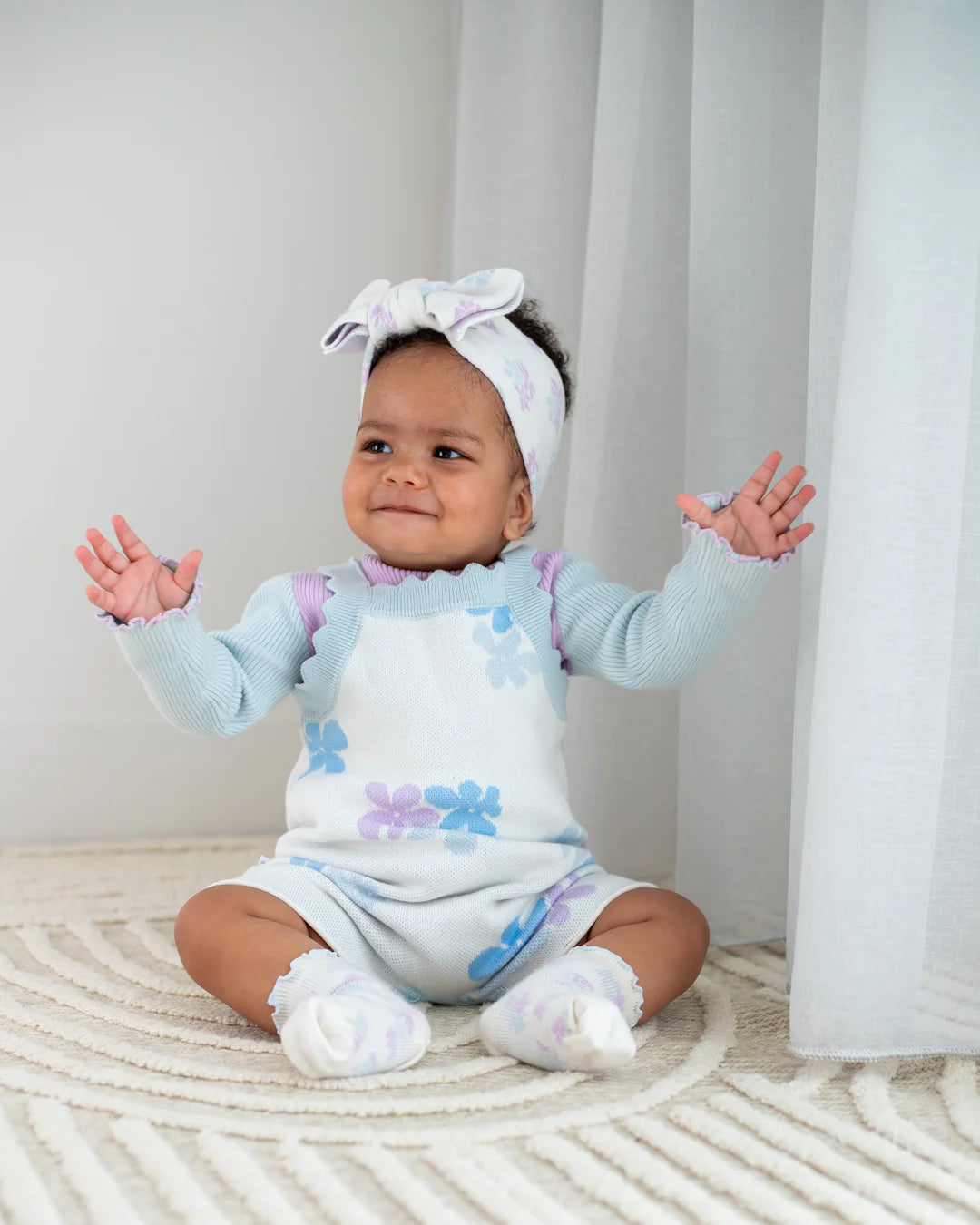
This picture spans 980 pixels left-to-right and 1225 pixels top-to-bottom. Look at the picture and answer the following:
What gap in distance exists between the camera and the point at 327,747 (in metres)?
1.05

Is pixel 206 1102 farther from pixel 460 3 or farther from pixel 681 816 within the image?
pixel 460 3

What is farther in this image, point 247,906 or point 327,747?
point 327,747

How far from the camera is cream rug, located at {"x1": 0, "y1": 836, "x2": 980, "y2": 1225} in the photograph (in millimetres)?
634

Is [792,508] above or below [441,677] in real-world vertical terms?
above

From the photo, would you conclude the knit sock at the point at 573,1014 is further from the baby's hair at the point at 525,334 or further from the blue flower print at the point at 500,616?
the baby's hair at the point at 525,334

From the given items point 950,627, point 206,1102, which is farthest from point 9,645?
point 950,627

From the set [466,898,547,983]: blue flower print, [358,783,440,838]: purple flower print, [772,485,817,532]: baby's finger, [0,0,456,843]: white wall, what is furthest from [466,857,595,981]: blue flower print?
[0,0,456,843]: white wall

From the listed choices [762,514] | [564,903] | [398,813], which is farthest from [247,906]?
[762,514]

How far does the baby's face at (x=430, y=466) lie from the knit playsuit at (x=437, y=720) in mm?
35

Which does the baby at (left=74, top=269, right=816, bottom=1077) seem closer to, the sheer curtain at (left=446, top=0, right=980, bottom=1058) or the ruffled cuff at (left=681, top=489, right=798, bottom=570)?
the ruffled cuff at (left=681, top=489, right=798, bottom=570)

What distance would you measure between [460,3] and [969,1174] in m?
1.47

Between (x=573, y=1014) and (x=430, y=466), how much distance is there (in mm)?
474

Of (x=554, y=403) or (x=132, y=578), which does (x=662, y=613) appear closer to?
(x=554, y=403)

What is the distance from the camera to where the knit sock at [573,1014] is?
0.79 metres
